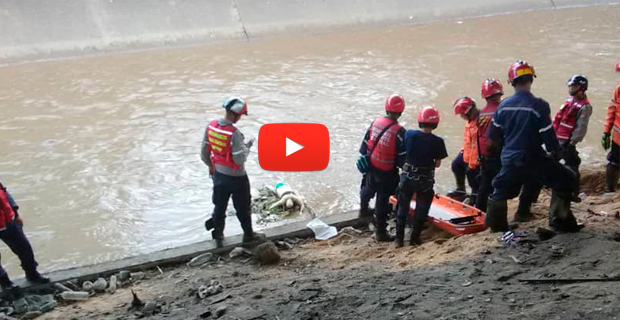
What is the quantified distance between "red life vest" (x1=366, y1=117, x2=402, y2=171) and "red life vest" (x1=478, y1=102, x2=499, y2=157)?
944 millimetres

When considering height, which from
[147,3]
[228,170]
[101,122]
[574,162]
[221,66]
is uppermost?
[147,3]

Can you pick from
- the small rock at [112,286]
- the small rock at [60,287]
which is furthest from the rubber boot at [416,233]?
the small rock at [60,287]

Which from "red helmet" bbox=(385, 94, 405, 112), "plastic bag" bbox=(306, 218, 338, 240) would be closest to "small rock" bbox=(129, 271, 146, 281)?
"plastic bag" bbox=(306, 218, 338, 240)

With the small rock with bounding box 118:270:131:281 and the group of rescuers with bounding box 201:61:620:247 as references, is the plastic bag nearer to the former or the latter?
the group of rescuers with bounding box 201:61:620:247

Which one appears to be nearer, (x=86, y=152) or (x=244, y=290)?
(x=244, y=290)

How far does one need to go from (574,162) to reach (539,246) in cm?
225

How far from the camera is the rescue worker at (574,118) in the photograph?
6.37 m

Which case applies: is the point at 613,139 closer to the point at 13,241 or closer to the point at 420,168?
the point at 420,168

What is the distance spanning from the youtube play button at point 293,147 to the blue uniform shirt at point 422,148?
3.31 metres

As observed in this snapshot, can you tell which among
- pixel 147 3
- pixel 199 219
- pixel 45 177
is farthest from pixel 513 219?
pixel 147 3

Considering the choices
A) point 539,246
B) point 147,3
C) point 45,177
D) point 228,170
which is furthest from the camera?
point 147,3

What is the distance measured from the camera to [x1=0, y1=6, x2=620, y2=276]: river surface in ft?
26.1

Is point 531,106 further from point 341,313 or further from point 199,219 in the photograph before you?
point 199,219

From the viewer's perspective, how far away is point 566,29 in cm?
1973
